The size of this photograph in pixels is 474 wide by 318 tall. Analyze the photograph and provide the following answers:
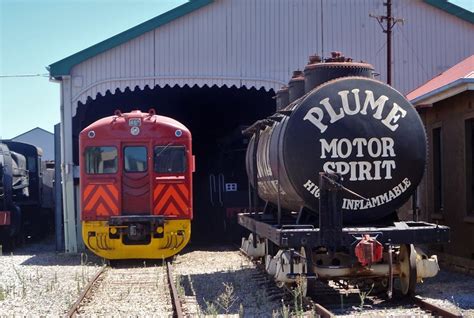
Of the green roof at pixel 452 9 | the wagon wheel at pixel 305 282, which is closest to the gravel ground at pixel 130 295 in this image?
the wagon wheel at pixel 305 282

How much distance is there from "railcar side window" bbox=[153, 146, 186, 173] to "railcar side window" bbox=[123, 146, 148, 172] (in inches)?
9.6

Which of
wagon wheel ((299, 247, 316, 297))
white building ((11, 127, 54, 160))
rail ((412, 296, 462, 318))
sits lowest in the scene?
rail ((412, 296, 462, 318))

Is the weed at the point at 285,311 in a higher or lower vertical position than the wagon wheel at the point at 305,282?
lower

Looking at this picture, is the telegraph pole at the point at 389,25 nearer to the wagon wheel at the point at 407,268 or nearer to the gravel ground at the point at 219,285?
the gravel ground at the point at 219,285

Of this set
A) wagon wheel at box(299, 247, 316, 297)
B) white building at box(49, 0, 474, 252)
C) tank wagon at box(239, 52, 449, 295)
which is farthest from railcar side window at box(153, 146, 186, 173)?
wagon wheel at box(299, 247, 316, 297)

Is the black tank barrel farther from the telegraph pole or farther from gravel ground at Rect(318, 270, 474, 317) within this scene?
the telegraph pole

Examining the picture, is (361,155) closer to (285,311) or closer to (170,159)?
(285,311)

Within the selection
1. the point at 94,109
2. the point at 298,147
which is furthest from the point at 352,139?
the point at 94,109

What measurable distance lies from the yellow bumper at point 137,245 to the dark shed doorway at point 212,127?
4470mm

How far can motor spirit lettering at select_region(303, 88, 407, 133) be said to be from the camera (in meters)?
8.70

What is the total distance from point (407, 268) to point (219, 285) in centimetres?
353

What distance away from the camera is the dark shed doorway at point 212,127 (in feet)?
63.9

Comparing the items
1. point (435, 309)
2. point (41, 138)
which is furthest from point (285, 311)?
point (41, 138)

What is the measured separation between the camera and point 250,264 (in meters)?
14.0
